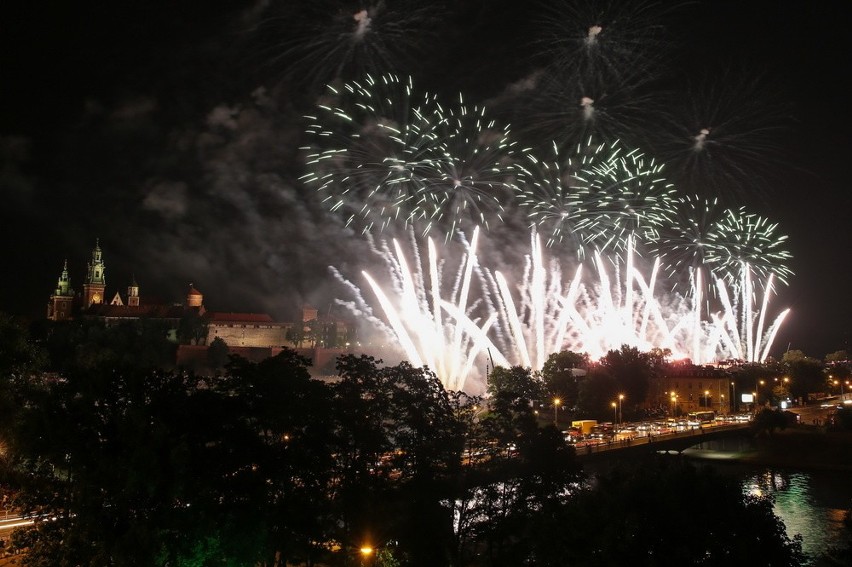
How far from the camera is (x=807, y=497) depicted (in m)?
31.0

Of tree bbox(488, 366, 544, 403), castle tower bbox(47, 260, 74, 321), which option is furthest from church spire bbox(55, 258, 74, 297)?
tree bbox(488, 366, 544, 403)

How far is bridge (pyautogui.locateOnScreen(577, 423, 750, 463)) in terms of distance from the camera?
103 ft

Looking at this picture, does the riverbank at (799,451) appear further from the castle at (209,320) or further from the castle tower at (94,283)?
the castle tower at (94,283)

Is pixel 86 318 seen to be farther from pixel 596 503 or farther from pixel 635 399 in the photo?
pixel 596 503

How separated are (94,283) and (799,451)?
8618 cm

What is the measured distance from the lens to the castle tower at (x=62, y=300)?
8744cm

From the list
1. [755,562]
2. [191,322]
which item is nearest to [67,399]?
[755,562]

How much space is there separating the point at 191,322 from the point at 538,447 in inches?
2895

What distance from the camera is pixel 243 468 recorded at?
13555mm

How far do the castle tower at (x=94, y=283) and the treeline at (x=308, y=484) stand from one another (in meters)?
81.4

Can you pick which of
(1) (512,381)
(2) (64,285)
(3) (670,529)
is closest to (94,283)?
(2) (64,285)

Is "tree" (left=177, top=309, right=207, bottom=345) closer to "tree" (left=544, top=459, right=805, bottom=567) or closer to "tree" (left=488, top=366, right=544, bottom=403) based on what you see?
"tree" (left=488, top=366, right=544, bottom=403)

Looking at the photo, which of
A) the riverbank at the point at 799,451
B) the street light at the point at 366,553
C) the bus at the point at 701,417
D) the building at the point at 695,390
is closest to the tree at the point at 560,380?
the bus at the point at 701,417

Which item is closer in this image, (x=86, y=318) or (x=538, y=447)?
(x=538, y=447)
